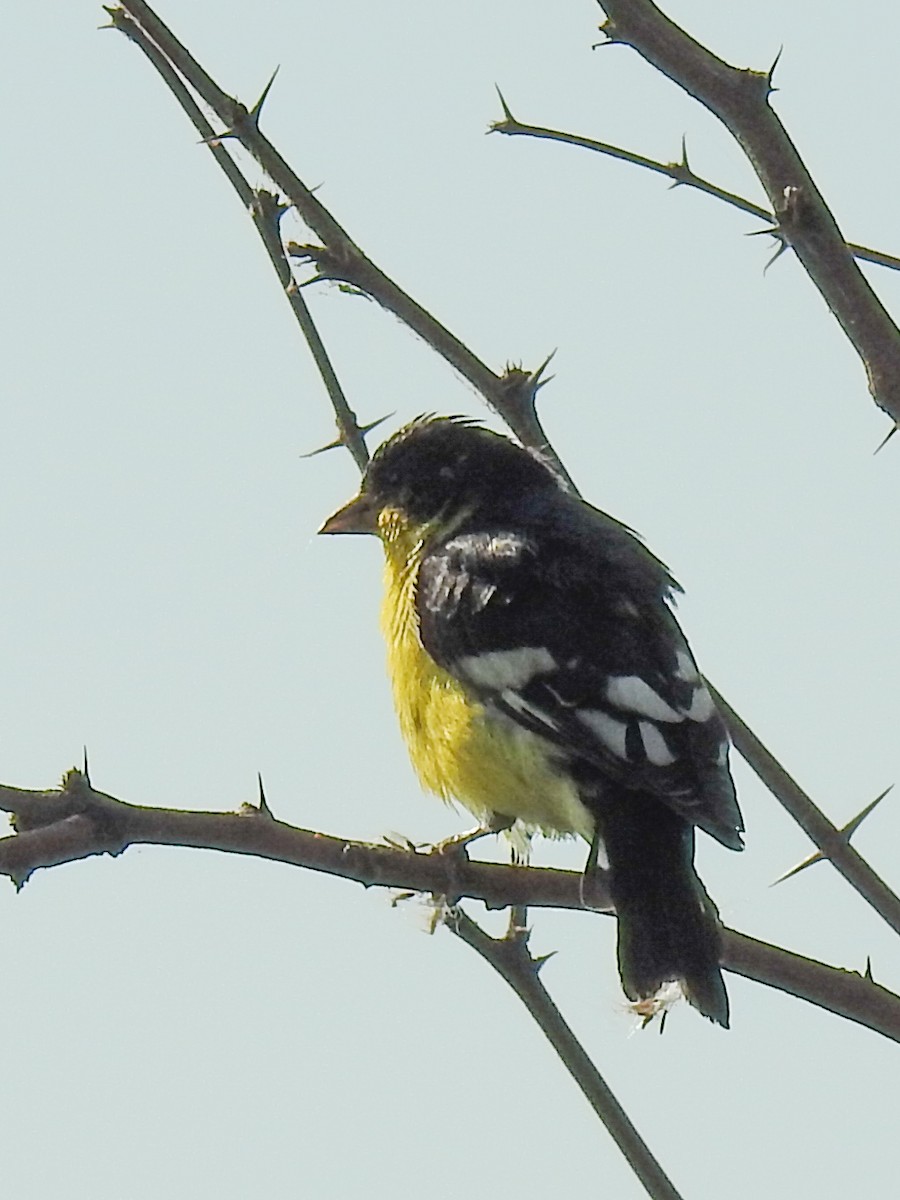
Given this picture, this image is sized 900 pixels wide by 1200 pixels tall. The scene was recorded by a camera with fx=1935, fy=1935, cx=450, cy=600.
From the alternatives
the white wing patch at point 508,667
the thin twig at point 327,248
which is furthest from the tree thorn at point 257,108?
the white wing patch at point 508,667

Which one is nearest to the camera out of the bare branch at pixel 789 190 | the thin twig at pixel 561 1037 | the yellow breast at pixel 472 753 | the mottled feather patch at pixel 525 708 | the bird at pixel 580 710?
the bare branch at pixel 789 190

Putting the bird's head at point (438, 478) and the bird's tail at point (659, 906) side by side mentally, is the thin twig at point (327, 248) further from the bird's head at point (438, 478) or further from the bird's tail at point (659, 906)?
the bird's head at point (438, 478)

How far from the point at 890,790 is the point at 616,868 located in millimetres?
821

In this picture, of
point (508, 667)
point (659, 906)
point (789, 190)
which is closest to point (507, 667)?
point (508, 667)

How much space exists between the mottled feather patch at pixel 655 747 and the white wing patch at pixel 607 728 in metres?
0.05

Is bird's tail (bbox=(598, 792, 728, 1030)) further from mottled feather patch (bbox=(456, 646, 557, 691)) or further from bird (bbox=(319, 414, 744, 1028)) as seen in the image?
mottled feather patch (bbox=(456, 646, 557, 691))

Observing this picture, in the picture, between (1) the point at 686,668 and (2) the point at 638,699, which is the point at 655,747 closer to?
(2) the point at 638,699

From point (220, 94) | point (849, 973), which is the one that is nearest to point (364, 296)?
point (220, 94)

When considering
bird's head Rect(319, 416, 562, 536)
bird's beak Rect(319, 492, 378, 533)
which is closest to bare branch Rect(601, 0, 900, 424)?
bird's head Rect(319, 416, 562, 536)

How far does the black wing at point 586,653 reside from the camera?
14.5ft

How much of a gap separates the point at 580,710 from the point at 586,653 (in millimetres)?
251

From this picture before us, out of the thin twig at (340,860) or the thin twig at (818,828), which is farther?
the thin twig at (818,828)

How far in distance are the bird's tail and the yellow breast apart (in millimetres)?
138

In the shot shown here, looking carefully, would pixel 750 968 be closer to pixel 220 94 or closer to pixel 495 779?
pixel 495 779
